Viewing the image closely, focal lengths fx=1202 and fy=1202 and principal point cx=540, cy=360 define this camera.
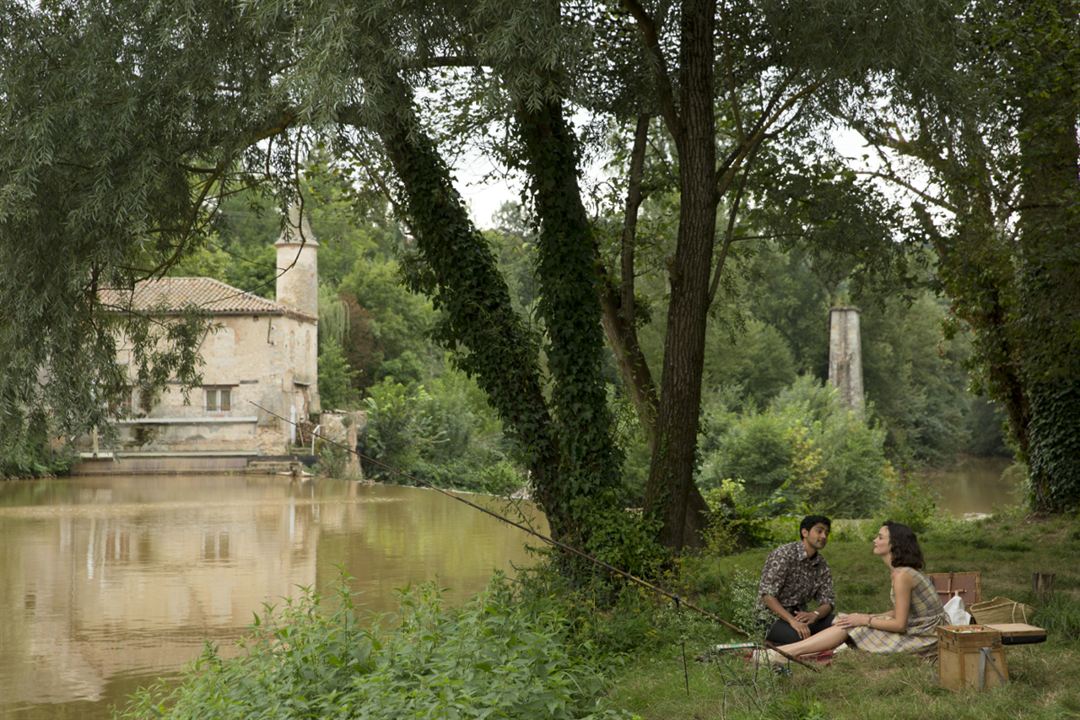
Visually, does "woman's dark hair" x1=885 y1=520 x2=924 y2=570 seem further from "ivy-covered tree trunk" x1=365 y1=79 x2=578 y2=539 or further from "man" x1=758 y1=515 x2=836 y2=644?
"ivy-covered tree trunk" x1=365 y1=79 x2=578 y2=539

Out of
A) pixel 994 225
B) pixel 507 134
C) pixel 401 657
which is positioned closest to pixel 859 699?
pixel 401 657

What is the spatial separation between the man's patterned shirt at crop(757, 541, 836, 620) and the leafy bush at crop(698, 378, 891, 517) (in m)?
15.2

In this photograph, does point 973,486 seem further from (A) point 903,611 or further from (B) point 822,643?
(A) point 903,611

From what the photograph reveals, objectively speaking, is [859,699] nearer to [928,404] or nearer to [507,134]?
[507,134]

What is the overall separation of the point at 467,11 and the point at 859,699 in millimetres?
5310

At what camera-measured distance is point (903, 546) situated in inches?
268

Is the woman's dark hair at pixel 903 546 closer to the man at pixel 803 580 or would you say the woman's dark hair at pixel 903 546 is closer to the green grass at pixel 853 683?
the green grass at pixel 853 683

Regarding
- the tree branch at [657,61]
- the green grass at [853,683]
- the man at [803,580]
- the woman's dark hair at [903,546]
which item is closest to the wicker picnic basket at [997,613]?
the green grass at [853,683]

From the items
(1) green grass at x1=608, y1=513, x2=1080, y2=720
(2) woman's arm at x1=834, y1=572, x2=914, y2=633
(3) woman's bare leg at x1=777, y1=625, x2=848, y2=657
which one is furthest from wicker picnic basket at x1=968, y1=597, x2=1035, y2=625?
(3) woman's bare leg at x1=777, y1=625, x2=848, y2=657

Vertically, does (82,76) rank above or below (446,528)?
above

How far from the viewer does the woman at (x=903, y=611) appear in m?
6.81

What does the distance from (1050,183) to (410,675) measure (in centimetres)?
756

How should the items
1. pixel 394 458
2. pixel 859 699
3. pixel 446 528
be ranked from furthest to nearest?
1. pixel 394 458
2. pixel 446 528
3. pixel 859 699

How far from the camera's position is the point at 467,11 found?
8.56m
